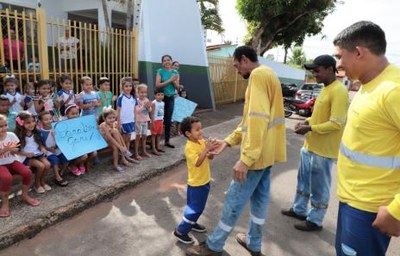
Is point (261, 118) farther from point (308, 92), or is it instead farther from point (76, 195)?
point (308, 92)

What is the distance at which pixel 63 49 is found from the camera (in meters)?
6.87

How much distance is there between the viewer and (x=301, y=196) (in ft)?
12.5

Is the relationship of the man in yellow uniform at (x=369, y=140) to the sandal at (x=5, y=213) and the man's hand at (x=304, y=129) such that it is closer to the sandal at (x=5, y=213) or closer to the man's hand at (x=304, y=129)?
the man's hand at (x=304, y=129)

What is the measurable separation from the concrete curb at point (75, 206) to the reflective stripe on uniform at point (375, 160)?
3118 millimetres

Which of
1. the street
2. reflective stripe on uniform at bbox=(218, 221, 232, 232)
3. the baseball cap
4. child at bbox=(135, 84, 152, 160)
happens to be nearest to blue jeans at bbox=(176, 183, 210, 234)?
the street

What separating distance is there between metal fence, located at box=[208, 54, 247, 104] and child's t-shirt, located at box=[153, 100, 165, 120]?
675cm

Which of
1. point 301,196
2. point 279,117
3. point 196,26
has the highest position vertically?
point 196,26

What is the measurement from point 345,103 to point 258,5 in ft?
43.4

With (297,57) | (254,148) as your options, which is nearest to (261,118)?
(254,148)

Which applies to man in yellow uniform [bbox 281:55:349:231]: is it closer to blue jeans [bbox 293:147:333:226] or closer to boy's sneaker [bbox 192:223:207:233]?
blue jeans [bbox 293:147:333:226]

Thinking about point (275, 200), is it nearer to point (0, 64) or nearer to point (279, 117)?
point (279, 117)

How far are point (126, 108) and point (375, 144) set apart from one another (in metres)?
4.33

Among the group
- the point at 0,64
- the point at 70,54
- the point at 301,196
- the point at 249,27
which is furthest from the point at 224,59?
the point at 301,196

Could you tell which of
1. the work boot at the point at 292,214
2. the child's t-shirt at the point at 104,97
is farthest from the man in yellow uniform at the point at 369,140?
the child's t-shirt at the point at 104,97
